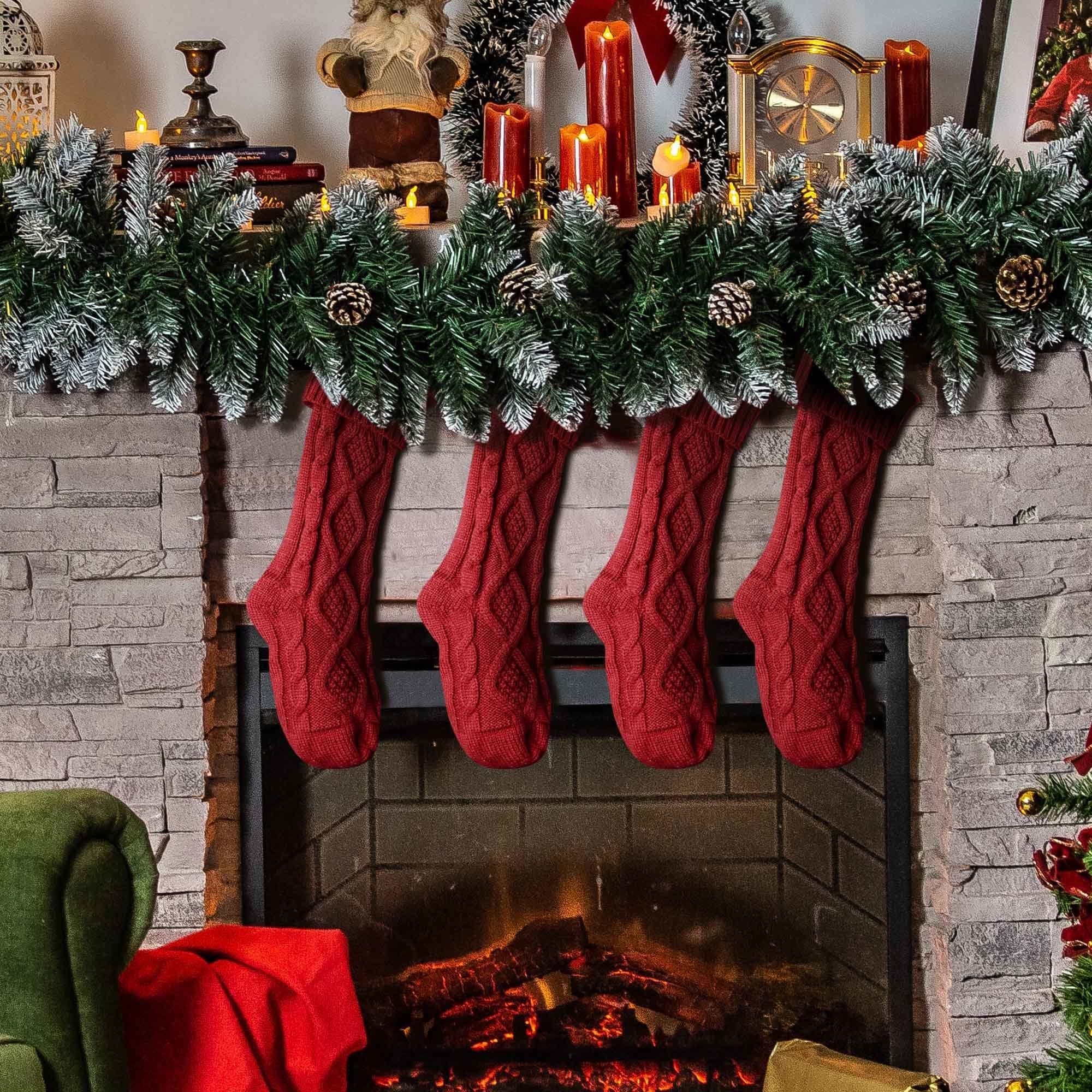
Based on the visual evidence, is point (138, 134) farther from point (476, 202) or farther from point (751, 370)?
point (751, 370)

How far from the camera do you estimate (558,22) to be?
6.29ft

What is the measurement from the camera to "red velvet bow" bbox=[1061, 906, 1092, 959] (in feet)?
3.83

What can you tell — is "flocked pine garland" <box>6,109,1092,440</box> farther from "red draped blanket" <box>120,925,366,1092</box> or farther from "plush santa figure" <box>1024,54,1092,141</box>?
"red draped blanket" <box>120,925,366,1092</box>

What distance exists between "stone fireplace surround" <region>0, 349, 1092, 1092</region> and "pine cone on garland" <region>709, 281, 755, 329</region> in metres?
0.25

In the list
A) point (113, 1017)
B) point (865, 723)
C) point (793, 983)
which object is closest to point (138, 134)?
point (113, 1017)

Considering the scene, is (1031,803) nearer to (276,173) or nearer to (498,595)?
(498,595)

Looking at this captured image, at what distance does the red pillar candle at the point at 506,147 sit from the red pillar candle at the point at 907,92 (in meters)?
0.51

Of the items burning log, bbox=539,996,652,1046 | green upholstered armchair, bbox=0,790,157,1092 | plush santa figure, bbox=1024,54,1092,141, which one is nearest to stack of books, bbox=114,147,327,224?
green upholstered armchair, bbox=0,790,157,1092

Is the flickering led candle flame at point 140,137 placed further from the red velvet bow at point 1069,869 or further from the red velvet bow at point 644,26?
the red velvet bow at point 1069,869

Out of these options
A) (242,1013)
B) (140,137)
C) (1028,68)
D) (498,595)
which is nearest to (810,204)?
(1028,68)

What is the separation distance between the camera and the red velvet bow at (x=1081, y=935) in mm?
1167

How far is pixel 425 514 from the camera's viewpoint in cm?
173

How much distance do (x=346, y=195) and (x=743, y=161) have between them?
1.83ft

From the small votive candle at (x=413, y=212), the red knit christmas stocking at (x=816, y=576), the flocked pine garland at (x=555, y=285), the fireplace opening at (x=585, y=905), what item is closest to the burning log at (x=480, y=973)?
the fireplace opening at (x=585, y=905)
